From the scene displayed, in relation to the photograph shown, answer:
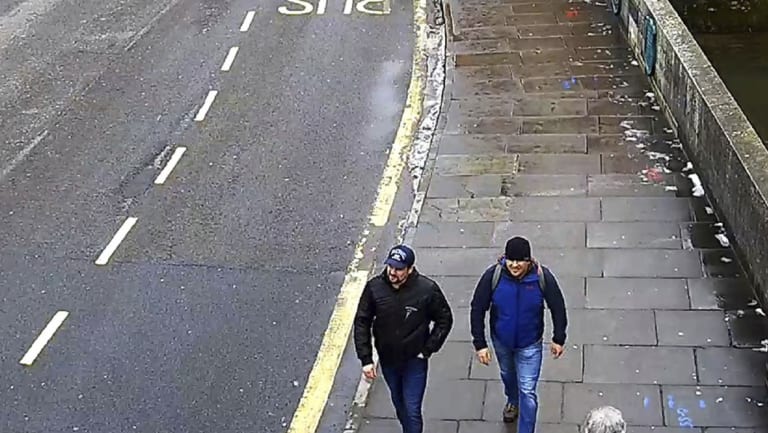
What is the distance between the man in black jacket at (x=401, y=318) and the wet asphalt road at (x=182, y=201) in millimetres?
1423

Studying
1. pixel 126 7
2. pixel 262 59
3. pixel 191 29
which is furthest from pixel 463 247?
pixel 126 7

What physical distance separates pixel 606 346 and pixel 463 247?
6.93ft

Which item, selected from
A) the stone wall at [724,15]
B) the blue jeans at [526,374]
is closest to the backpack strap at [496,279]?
the blue jeans at [526,374]

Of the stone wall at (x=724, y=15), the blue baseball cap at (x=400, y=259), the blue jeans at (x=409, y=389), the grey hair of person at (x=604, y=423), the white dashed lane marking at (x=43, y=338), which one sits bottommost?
the stone wall at (x=724, y=15)

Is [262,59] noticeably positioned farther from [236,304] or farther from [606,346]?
[606,346]

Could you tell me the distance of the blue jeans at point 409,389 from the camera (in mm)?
7164

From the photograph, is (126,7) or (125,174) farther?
(126,7)

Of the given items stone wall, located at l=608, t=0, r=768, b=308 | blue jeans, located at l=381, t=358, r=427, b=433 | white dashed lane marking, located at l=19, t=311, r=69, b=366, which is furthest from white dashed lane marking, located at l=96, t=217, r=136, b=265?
stone wall, located at l=608, t=0, r=768, b=308

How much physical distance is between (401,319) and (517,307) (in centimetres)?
73

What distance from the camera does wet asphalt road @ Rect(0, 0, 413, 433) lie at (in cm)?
862

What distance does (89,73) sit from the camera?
1614 centimetres

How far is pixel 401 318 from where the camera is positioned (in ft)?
22.7

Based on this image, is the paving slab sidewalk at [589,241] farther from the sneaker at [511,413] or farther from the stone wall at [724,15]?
the stone wall at [724,15]

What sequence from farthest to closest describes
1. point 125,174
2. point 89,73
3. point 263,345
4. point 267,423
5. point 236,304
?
point 89,73
point 125,174
point 236,304
point 263,345
point 267,423
